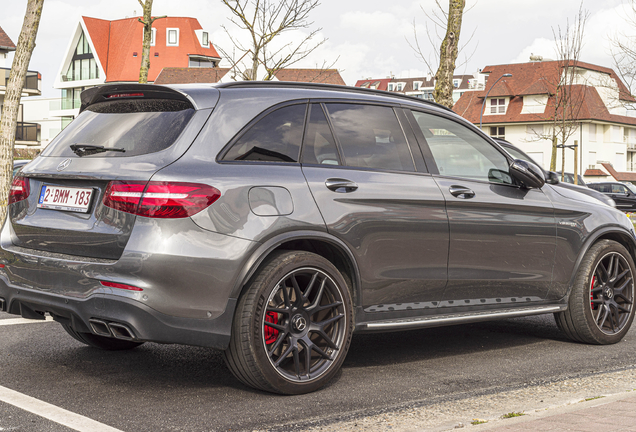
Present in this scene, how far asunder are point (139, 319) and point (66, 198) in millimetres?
936

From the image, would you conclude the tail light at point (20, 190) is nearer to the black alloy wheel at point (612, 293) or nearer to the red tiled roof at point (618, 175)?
the black alloy wheel at point (612, 293)

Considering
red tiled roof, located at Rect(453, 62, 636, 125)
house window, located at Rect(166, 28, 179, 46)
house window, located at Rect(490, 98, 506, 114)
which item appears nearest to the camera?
red tiled roof, located at Rect(453, 62, 636, 125)

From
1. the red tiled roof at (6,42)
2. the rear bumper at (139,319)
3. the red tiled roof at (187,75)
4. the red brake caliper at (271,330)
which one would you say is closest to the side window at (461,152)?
the red brake caliper at (271,330)

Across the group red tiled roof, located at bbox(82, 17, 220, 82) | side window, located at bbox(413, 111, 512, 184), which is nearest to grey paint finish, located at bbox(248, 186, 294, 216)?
side window, located at bbox(413, 111, 512, 184)

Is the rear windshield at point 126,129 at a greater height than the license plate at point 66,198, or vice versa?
the rear windshield at point 126,129

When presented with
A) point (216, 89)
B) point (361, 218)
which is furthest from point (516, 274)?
point (216, 89)

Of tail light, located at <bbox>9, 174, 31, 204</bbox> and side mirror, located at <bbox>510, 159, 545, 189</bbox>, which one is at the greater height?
side mirror, located at <bbox>510, 159, 545, 189</bbox>

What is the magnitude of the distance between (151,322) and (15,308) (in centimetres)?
110

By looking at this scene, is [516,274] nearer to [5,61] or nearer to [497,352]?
[497,352]

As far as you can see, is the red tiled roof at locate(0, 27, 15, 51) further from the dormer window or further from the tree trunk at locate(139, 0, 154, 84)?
the dormer window

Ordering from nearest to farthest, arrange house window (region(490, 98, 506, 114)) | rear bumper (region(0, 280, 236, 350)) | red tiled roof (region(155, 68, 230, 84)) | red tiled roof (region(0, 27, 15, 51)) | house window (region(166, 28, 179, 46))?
rear bumper (region(0, 280, 236, 350)) → red tiled roof (region(0, 27, 15, 51)) → red tiled roof (region(155, 68, 230, 84)) → house window (region(490, 98, 506, 114)) → house window (region(166, 28, 179, 46))

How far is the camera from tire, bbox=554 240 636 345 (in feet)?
21.4

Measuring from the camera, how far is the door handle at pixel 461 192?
5.58 meters

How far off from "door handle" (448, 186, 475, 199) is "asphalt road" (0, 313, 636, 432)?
1.22 metres
